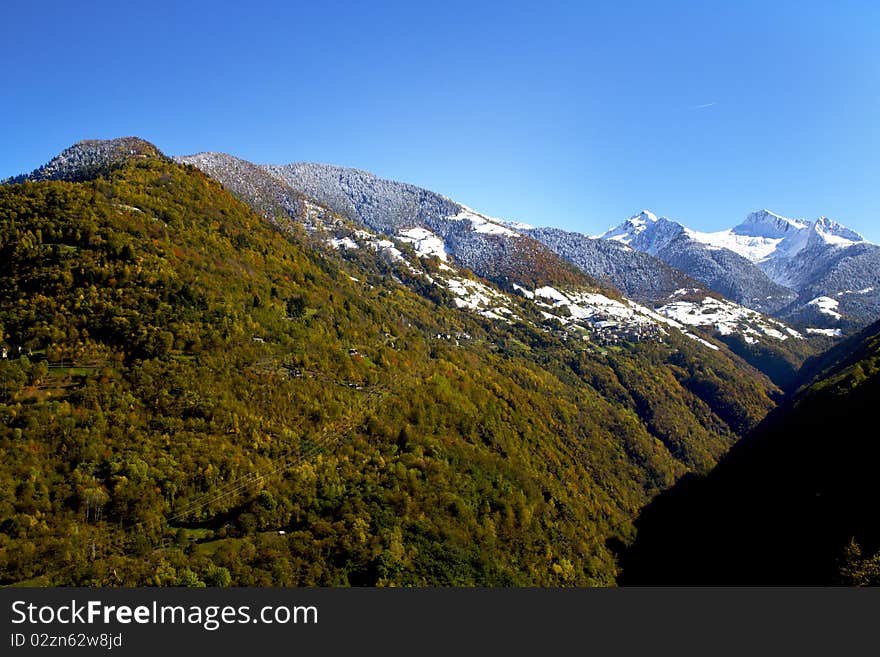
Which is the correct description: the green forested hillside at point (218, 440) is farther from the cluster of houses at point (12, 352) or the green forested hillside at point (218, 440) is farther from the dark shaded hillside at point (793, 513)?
the dark shaded hillside at point (793, 513)

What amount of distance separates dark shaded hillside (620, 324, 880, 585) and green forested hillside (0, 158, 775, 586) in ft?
79.2

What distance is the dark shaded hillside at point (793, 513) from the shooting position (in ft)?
266

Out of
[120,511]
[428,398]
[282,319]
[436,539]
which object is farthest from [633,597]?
[282,319]

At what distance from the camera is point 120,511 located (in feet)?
253

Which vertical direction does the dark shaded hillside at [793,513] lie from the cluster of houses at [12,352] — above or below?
below

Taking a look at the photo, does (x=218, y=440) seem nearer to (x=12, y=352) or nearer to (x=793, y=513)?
(x=12, y=352)

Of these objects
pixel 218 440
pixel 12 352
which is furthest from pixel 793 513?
pixel 12 352

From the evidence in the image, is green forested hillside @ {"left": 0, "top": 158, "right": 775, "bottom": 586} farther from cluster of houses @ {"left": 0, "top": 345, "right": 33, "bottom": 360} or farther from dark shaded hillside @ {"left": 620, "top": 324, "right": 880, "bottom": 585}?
dark shaded hillside @ {"left": 620, "top": 324, "right": 880, "bottom": 585}

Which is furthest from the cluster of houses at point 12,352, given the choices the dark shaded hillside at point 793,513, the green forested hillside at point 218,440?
the dark shaded hillside at point 793,513

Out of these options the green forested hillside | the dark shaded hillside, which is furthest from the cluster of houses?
the dark shaded hillside

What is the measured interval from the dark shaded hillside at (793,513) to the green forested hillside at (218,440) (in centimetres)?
2415

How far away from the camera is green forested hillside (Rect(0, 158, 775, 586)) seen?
2987 inches

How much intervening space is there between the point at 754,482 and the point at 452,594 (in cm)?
11397

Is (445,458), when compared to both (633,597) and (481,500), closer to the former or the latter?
(481,500)
